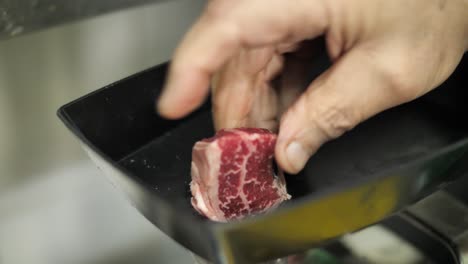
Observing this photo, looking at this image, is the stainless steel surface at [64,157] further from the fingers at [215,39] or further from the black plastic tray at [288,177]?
the fingers at [215,39]

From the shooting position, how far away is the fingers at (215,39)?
1.29 ft

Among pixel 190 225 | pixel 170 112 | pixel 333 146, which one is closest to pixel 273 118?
pixel 333 146

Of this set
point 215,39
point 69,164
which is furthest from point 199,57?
point 69,164

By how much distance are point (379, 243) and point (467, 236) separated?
0.09 metres

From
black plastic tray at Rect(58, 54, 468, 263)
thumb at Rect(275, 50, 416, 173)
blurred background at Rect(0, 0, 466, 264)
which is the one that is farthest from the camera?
blurred background at Rect(0, 0, 466, 264)

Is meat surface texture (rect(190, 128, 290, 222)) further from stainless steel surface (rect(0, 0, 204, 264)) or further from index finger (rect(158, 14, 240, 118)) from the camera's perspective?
stainless steel surface (rect(0, 0, 204, 264))

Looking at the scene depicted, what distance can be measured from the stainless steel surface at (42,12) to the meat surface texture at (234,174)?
0.32m

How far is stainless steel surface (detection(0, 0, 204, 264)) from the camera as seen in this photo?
2.01 ft

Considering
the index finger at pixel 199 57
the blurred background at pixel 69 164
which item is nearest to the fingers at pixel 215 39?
the index finger at pixel 199 57

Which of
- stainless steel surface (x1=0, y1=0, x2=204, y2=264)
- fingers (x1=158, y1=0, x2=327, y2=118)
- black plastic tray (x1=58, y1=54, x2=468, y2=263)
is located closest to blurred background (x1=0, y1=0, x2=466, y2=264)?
stainless steel surface (x1=0, y1=0, x2=204, y2=264)

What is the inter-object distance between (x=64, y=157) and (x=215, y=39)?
36 centimetres

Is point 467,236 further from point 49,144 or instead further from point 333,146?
point 49,144

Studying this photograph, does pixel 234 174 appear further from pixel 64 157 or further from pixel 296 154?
pixel 64 157

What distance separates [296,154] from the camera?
0.45 m
